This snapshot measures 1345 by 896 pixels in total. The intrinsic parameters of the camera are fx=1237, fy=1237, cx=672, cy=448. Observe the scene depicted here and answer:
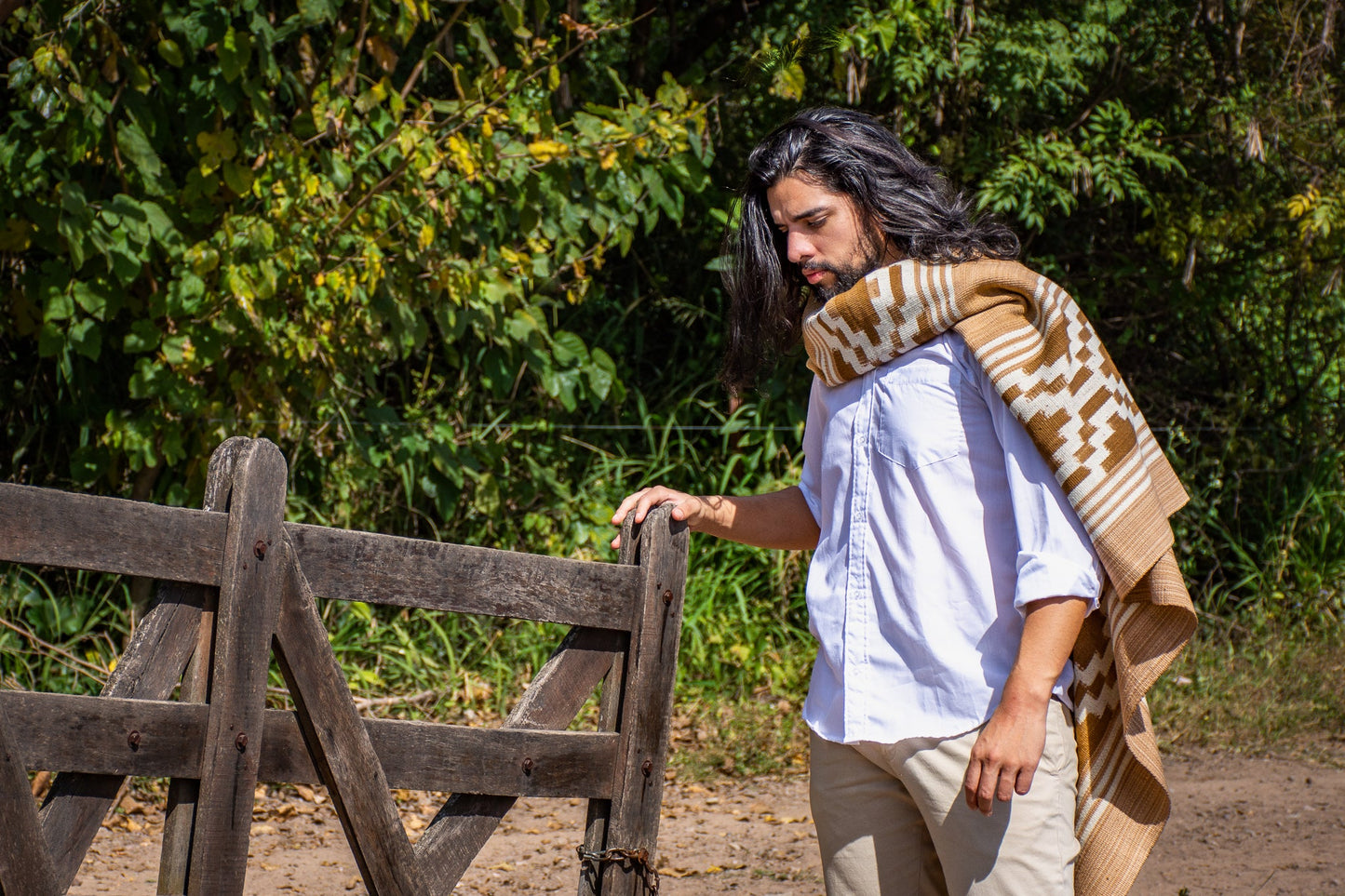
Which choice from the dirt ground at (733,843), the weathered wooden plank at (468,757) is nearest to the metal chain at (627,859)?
the weathered wooden plank at (468,757)

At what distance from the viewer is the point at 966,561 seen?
1.74 meters

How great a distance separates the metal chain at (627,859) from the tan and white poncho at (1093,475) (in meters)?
0.80

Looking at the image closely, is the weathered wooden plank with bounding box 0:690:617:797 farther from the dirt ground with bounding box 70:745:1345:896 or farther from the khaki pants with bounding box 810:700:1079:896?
the dirt ground with bounding box 70:745:1345:896

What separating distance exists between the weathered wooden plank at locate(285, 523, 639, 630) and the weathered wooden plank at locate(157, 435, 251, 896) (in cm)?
12

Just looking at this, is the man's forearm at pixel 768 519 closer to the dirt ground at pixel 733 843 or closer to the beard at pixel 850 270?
the beard at pixel 850 270

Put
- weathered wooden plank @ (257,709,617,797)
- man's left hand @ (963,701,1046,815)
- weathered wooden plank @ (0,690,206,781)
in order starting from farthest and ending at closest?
weathered wooden plank @ (257,709,617,797) → weathered wooden plank @ (0,690,206,781) → man's left hand @ (963,701,1046,815)

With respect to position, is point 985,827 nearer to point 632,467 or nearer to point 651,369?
point 632,467

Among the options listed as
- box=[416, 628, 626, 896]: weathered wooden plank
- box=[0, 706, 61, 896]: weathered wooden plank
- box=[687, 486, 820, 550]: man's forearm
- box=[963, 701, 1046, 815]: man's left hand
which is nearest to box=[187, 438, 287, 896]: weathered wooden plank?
box=[0, 706, 61, 896]: weathered wooden plank

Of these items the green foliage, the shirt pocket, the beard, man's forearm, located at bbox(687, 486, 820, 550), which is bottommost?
man's forearm, located at bbox(687, 486, 820, 550)

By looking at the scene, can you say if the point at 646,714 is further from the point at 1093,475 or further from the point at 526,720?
the point at 1093,475

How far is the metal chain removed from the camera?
2.24m

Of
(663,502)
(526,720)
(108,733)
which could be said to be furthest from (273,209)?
(108,733)

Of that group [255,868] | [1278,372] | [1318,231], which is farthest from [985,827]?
[1278,372]

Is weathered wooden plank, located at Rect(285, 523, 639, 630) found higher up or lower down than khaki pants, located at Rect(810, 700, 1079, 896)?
higher up
